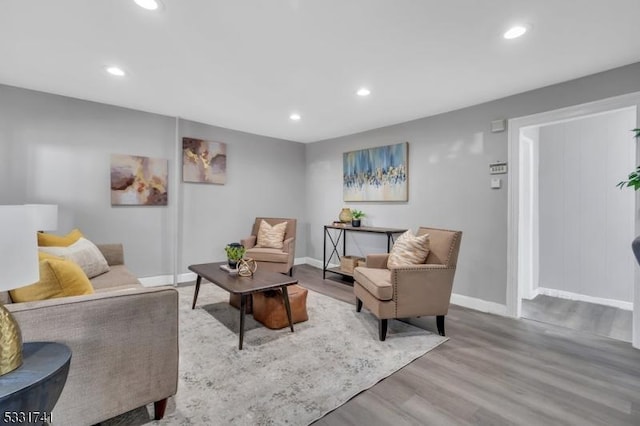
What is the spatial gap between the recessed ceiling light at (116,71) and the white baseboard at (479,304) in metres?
4.22

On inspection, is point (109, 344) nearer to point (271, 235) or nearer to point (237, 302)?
point (237, 302)

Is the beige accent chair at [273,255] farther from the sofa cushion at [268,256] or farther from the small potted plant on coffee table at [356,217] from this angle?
the small potted plant on coffee table at [356,217]

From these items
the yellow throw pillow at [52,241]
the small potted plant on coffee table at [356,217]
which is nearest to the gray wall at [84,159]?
the yellow throw pillow at [52,241]

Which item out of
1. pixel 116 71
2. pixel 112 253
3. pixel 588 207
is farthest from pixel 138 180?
pixel 588 207

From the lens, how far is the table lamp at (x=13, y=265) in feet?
3.28

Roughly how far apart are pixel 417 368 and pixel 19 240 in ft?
7.53

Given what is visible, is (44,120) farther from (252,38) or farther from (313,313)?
(313,313)

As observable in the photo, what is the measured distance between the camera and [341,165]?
5.18 meters

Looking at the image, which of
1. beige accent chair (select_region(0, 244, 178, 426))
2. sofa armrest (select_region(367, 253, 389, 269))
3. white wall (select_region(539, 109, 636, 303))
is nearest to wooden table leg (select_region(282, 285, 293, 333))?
sofa armrest (select_region(367, 253, 389, 269))

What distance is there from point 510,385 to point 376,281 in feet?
3.74

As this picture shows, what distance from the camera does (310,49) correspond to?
7.72 ft

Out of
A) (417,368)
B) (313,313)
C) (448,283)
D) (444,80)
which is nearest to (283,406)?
(417,368)

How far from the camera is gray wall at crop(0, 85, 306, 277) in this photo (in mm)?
3301

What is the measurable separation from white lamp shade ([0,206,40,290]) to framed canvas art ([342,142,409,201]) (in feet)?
12.6
